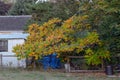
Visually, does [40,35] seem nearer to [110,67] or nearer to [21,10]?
[110,67]

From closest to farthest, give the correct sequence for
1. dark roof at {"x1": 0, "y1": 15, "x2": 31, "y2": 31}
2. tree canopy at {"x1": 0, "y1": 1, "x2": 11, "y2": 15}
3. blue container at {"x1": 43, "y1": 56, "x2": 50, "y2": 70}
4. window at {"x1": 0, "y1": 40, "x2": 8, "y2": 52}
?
blue container at {"x1": 43, "y1": 56, "x2": 50, "y2": 70} < window at {"x1": 0, "y1": 40, "x2": 8, "y2": 52} < dark roof at {"x1": 0, "y1": 15, "x2": 31, "y2": 31} < tree canopy at {"x1": 0, "y1": 1, "x2": 11, "y2": 15}

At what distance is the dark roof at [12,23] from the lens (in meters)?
31.8

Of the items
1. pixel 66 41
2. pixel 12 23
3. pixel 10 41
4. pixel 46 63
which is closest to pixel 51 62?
pixel 46 63

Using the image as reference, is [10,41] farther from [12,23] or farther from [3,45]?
[12,23]

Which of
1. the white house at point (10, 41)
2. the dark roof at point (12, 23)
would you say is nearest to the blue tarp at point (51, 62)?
the white house at point (10, 41)

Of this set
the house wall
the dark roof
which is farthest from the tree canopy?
the house wall

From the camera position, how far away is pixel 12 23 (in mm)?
33031

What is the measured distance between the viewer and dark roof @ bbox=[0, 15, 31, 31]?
1254 inches

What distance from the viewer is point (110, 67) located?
23.2 metres

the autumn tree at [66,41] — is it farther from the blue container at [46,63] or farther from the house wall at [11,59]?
the house wall at [11,59]

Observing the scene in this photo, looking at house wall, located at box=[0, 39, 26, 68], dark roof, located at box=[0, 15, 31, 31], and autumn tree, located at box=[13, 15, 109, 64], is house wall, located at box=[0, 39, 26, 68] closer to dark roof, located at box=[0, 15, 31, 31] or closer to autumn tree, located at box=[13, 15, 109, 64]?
dark roof, located at box=[0, 15, 31, 31]

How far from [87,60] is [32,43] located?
4.07 metres

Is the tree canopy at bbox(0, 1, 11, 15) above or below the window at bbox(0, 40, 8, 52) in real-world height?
above

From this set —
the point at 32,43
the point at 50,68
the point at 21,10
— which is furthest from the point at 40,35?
the point at 21,10
